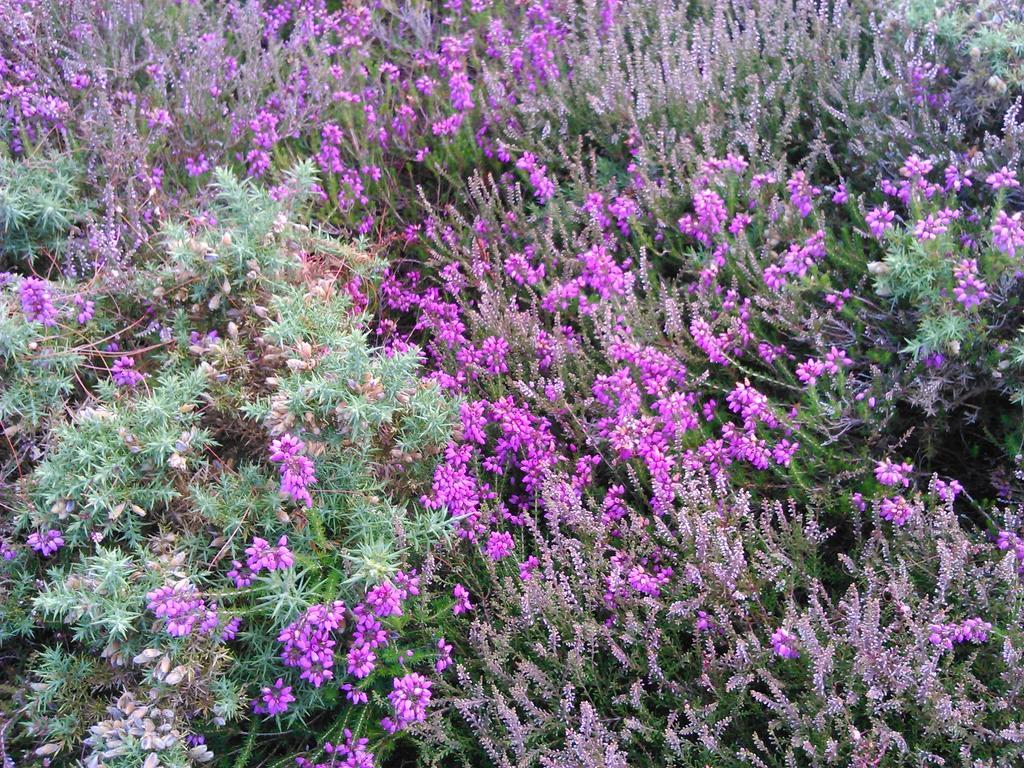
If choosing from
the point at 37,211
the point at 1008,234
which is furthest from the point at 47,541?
the point at 1008,234

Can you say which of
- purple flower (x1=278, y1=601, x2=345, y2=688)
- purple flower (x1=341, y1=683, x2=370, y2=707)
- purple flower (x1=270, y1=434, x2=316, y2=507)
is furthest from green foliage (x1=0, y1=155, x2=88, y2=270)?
purple flower (x1=341, y1=683, x2=370, y2=707)

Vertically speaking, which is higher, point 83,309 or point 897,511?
point 83,309

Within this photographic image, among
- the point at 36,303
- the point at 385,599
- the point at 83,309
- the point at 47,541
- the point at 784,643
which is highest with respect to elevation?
the point at 36,303

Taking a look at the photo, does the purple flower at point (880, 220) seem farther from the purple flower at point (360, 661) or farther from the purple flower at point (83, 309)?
the purple flower at point (83, 309)

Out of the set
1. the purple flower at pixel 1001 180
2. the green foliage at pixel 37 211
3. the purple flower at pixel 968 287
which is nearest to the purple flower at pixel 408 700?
the purple flower at pixel 968 287

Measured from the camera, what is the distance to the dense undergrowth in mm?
2250

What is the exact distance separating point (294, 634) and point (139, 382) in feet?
3.09

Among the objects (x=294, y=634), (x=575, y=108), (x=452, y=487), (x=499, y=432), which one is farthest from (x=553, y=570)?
(x=575, y=108)

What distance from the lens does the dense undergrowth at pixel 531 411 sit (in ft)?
7.38

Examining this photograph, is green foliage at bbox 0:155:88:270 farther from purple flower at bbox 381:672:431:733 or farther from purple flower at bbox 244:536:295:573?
purple flower at bbox 381:672:431:733

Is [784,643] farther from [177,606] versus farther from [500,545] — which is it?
[177,606]

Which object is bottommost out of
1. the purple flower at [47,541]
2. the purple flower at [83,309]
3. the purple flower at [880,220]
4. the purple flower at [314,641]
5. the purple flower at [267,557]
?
the purple flower at [314,641]

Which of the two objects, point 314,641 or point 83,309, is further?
point 83,309

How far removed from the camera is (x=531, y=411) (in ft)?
9.66
